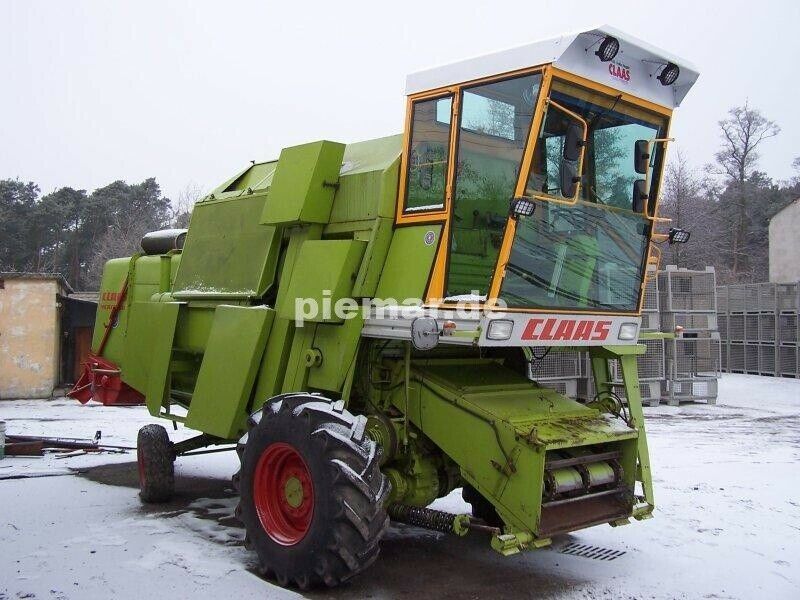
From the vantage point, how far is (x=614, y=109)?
552 cm

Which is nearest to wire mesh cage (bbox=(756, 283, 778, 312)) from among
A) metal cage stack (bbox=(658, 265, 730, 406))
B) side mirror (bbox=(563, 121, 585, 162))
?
metal cage stack (bbox=(658, 265, 730, 406))

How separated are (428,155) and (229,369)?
253cm

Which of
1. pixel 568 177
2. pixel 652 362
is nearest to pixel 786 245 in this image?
pixel 652 362

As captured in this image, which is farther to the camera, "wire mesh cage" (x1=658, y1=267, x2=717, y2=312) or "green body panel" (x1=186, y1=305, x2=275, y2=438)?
"wire mesh cage" (x1=658, y1=267, x2=717, y2=312)

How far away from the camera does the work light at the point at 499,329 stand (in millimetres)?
5012

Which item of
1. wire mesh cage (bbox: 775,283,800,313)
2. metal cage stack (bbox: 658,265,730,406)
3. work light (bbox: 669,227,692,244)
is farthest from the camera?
wire mesh cage (bbox: 775,283,800,313)

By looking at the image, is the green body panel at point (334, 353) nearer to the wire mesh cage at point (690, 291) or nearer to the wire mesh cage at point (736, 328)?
the wire mesh cage at point (690, 291)

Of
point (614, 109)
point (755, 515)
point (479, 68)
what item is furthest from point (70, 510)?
point (755, 515)

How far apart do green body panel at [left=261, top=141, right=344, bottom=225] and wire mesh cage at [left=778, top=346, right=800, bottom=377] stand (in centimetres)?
1826

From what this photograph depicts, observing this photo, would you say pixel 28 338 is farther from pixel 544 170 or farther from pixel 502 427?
pixel 544 170

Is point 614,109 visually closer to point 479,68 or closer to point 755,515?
point 479,68

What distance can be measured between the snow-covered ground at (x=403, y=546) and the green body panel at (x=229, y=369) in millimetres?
973

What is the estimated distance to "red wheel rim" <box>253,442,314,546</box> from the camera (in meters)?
5.35

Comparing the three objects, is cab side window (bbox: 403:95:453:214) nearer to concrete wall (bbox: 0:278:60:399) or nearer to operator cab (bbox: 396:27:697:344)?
operator cab (bbox: 396:27:697:344)
